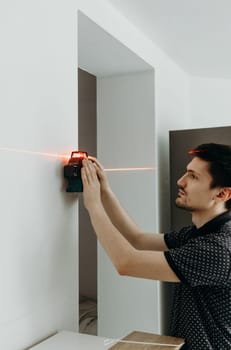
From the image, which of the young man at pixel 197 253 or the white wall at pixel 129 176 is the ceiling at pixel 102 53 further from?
the young man at pixel 197 253

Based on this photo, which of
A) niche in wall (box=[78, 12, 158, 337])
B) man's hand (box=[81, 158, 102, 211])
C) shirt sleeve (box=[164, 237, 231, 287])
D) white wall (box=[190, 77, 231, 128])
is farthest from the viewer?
white wall (box=[190, 77, 231, 128])

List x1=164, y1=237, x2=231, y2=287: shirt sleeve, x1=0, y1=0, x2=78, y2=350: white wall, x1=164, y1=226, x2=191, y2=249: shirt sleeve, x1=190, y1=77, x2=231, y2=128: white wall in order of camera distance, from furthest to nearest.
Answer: x1=190, y1=77, x2=231, y2=128: white wall < x1=164, y1=226, x2=191, y2=249: shirt sleeve < x1=164, y1=237, x2=231, y2=287: shirt sleeve < x1=0, y1=0, x2=78, y2=350: white wall

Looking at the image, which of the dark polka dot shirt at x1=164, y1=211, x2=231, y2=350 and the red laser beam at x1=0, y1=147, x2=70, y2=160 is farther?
the dark polka dot shirt at x1=164, y1=211, x2=231, y2=350

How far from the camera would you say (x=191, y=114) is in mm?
3049

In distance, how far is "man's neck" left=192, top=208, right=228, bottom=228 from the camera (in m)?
1.57

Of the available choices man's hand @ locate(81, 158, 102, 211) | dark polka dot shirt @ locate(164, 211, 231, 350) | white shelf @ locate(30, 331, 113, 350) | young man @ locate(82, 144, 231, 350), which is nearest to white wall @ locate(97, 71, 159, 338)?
young man @ locate(82, 144, 231, 350)

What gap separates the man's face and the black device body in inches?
16.3

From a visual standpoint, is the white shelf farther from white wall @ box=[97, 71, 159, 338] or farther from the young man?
white wall @ box=[97, 71, 159, 338]

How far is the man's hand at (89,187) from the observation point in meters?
1.47

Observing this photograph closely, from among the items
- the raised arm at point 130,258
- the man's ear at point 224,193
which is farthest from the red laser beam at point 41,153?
the man's ear at point 224,193

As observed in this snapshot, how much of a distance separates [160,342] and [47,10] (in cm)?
115

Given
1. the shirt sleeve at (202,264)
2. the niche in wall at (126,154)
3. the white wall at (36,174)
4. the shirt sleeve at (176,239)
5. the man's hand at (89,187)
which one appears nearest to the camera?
the white wall at (36,174)

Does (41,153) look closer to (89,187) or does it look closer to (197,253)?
(89,187)

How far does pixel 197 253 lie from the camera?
1345 millimetres
